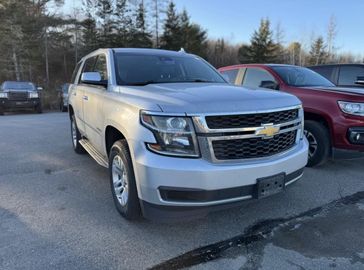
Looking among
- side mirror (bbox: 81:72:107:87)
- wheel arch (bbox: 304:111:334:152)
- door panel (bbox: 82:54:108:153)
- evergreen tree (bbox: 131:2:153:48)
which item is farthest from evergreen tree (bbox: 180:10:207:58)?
side mirror (bbox: 81:72:107:87)

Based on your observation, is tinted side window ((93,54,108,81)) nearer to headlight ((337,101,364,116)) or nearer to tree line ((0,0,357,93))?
headlight ((337,101,364,116))

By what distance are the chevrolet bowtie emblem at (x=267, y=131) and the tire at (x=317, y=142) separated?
7.90 ft

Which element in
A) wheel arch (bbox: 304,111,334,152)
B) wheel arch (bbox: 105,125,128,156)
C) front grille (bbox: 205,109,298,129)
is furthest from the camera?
wheel arch (bbox: 304,111,334,152)

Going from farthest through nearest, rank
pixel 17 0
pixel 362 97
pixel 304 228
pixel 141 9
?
pixel 141 9
pixel 17 0
pixel 362 97
pixel 304 228

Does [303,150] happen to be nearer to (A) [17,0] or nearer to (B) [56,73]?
(A) [17,0]

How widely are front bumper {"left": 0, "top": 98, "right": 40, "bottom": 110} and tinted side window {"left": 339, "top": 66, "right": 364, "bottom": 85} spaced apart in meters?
14.5

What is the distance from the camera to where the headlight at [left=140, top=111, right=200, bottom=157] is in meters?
2.82

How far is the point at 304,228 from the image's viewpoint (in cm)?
340

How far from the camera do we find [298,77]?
6.27 metres

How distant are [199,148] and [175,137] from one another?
225mm

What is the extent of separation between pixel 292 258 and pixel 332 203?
5.06ft

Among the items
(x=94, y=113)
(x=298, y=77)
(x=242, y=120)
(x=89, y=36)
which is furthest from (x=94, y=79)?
(x=89, y=36)

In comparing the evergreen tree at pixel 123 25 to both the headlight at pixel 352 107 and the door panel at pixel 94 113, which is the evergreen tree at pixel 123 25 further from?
the headlight at pixel 352 107

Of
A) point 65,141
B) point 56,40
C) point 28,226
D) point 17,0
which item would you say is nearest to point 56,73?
point 56,40
